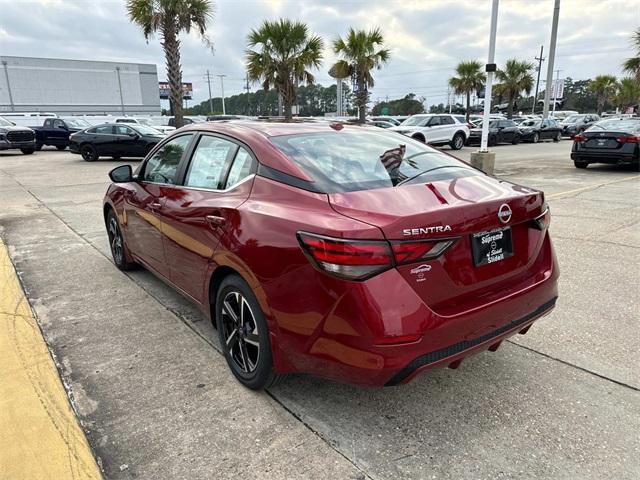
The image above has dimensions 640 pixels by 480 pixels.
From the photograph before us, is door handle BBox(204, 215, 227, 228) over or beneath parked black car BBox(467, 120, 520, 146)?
over

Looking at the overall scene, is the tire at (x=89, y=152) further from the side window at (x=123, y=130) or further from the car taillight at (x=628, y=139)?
the car taillight at (x=628, y=139)

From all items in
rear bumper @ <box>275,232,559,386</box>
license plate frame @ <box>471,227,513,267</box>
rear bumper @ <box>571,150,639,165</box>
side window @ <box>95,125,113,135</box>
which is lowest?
rear bumper @ <box>571,150,639,165</box>

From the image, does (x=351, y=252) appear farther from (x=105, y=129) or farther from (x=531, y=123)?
(x=531, y=123)

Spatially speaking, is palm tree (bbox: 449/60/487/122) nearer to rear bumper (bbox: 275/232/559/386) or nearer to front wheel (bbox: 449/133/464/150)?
front wheel (bbox: 449/133/464/150)

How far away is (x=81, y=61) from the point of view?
75312mm

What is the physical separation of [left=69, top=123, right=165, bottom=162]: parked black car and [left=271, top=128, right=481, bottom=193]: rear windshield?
15966 mm

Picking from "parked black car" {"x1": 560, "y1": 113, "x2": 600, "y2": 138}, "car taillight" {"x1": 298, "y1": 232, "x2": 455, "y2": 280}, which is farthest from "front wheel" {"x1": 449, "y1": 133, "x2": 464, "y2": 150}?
"car taillight" {"x1": 298, "y1": 232, "x2": 455, "y2": 280}

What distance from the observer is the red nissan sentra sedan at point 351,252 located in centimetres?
212

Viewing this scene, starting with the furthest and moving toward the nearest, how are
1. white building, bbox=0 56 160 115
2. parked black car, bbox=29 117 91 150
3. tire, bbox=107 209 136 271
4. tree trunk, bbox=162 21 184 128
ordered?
white building, bbox=0 56 160 115 < parked black car, bbox=29 117 91 150 < tree trunk, bbox=162 21 184 128 < tire, bbox=107 209 136 271

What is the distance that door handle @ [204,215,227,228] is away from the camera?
279 centimetres

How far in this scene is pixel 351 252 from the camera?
2.07 meters

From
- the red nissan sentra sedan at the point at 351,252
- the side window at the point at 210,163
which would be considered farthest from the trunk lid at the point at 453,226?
the side window at the point at 210,163

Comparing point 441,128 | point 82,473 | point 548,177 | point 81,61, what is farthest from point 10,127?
point 81,61

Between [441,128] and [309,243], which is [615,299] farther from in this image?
[441,128]
